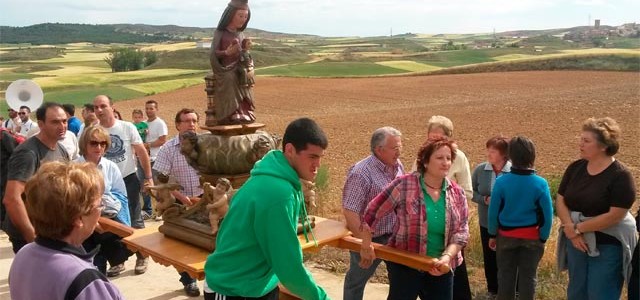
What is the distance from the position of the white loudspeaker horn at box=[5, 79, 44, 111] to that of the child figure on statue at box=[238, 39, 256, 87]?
706 centimetres

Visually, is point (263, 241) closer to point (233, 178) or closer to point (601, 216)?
point (233, 178)

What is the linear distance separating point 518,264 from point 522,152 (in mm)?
839

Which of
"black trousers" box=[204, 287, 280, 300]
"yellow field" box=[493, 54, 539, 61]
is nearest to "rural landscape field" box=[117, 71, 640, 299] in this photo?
"black trousers" box=[204, 287, 280, 300]

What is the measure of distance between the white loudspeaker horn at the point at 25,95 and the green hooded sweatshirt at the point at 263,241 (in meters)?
8.25

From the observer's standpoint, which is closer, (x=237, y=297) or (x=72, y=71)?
(x=237, y=297)

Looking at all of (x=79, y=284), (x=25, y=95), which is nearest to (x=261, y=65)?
(x=25, y=95)

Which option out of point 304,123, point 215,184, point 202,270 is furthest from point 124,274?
point 304,123

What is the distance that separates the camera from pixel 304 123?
9.20 ft

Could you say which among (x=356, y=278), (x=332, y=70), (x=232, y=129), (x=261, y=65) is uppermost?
(x=232, y=129)

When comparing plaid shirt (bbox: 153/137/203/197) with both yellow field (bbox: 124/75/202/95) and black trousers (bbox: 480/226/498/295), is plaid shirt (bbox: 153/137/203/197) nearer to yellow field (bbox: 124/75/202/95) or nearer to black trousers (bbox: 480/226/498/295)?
black trousers (bbox: 480/226/498/295)

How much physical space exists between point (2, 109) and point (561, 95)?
28428mm

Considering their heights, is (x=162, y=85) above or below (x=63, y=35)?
below

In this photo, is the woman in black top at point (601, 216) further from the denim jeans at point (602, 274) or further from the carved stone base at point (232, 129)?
the carved stone base at point (232, 129)

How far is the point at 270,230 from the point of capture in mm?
2695
